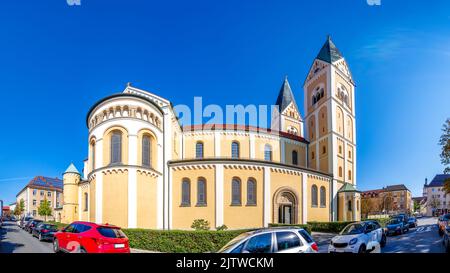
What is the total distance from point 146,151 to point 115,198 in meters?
4.63

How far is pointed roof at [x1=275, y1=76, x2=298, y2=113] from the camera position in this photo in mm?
54416

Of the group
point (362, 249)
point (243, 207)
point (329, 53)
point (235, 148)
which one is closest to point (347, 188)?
point (235, 148)

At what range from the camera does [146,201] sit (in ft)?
74.1

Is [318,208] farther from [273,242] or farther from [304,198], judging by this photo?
[273,242]

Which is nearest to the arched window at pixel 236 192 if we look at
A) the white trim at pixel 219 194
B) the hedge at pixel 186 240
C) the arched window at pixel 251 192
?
the arched window at pixel 251 192

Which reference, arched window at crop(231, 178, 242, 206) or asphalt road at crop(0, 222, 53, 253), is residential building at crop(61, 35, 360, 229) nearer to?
arched window at crop(231, 178, 242, 206)

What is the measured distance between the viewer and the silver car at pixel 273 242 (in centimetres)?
726

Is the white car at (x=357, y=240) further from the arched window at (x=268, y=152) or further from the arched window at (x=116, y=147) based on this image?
the arched window at (x=268, y=152)

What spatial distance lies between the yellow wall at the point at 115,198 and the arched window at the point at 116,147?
43.1 inches

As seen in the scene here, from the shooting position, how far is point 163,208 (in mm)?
24812

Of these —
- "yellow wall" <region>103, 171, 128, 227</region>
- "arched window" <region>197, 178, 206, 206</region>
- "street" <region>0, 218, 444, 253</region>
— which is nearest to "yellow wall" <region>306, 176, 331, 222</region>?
"street" <region>0, 218, 444, 253</region>
